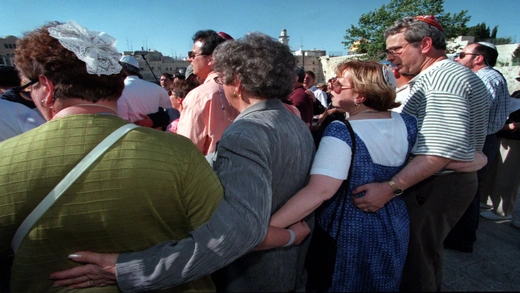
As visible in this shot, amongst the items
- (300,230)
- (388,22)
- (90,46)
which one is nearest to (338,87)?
(300,230)

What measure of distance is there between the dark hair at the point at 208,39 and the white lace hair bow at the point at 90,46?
68.3 inches

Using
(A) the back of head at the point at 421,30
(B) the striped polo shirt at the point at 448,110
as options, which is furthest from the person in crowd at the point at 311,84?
(B) the striped polo shirt at the point at 448,110

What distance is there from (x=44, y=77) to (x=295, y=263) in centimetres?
136

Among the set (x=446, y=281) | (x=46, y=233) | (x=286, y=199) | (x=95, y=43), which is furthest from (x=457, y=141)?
(x=46, y=233)

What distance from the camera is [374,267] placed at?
163cm

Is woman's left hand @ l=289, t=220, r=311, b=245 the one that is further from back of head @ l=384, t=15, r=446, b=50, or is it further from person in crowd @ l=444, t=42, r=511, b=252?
person in crowd @ l=444, t=42, r=511, b=252

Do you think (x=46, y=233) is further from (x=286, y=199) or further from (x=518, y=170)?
(x=518, y=170)

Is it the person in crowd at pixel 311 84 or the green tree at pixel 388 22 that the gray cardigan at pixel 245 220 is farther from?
the green tree at pixel 388 22

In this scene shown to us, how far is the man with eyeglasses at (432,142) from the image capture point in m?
1.70

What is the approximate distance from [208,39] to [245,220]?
2267mm

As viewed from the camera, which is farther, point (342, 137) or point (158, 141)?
point (342, 137)

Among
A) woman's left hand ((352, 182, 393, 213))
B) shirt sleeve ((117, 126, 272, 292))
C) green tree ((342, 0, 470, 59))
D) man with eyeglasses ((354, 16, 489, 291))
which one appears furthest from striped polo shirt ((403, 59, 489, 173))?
green tree ((342, 0, 470, 59))

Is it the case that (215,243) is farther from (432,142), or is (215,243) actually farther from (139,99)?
(139,99)

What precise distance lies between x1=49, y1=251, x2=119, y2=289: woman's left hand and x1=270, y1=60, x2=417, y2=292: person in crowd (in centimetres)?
99
